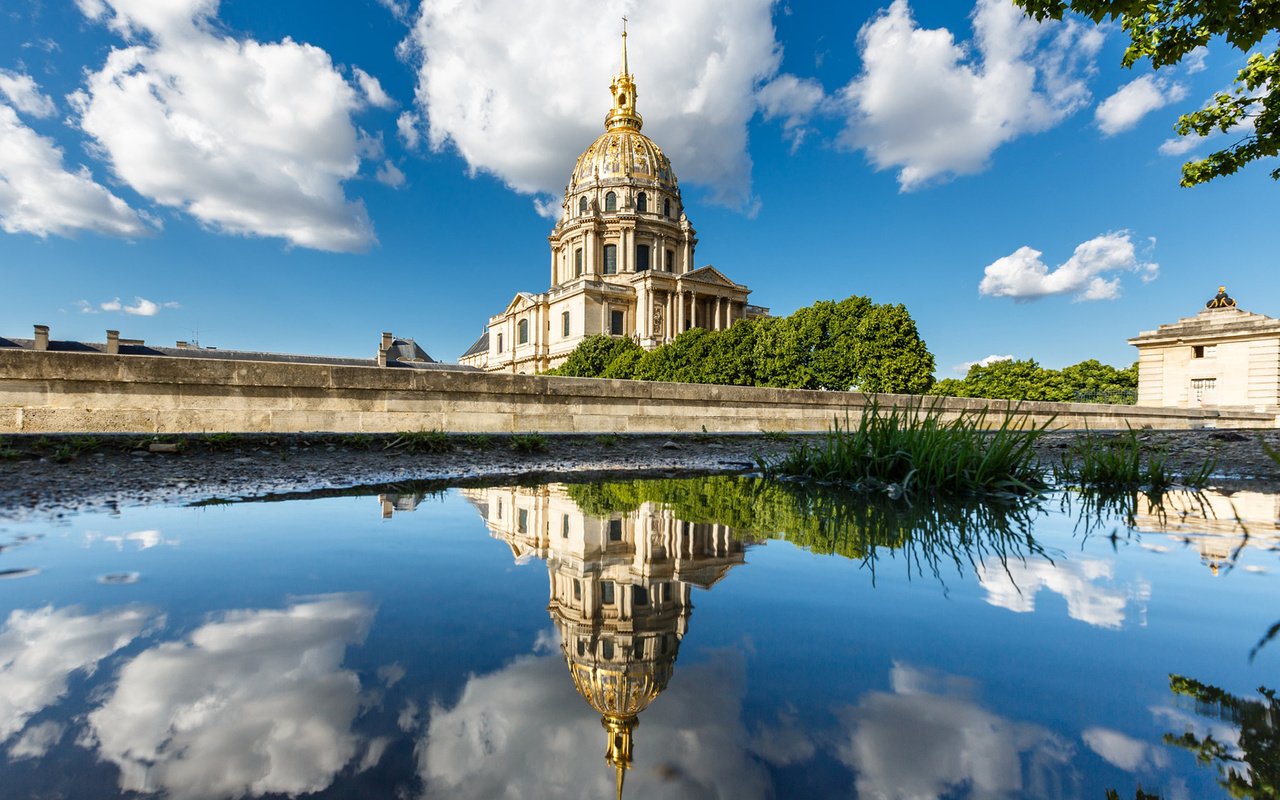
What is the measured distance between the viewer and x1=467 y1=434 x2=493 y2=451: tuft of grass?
18.6 ft

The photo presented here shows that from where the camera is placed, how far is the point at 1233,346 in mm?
26234

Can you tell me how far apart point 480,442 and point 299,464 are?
1.72 metres

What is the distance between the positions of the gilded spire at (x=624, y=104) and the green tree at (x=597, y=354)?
34.8 metres

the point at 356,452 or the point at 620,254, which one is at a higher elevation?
the point at 620,254

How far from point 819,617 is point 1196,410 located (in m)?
24.6

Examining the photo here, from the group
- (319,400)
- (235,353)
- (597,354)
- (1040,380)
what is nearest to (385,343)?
(235,353)

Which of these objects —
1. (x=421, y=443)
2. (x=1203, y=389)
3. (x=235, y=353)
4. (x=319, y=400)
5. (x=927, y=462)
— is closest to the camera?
(x=927, y=462)

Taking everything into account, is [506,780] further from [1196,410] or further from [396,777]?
[1196,410]

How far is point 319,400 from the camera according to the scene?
238 inches

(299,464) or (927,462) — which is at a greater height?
(927,462)

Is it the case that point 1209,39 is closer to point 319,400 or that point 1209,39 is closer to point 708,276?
point 319,400

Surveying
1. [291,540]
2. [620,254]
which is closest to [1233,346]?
[291,540]

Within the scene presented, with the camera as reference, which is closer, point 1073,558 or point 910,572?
point 910,572

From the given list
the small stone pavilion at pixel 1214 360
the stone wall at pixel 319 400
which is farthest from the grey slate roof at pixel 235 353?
the small stone pavilion at pixel 1214 360
